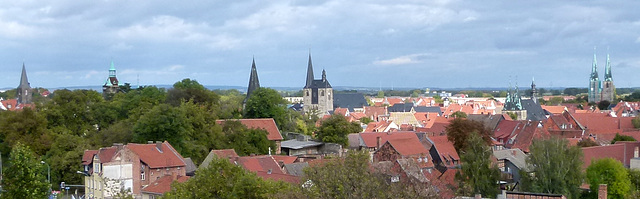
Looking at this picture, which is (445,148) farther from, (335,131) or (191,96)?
(191,96)

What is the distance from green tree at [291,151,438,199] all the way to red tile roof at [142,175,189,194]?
2105cm

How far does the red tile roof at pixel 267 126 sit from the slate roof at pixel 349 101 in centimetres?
10596

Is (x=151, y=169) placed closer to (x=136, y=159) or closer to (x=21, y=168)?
(x=136, y=159)

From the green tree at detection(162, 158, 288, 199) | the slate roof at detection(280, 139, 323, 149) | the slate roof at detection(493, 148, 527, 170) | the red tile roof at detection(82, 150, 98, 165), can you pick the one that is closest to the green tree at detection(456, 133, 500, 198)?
the slate roof at detection(493, 148, 527, 170)

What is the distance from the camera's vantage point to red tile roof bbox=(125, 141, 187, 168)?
4663 centimetres

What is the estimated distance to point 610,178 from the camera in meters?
44.5

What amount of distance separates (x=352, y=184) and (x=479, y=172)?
21.2 metres

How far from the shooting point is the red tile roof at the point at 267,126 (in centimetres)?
6481

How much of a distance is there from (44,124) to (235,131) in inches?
619

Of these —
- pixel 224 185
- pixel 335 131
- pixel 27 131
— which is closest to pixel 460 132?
pixel 335 131

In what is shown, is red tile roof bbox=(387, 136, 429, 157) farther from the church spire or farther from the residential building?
the church spire

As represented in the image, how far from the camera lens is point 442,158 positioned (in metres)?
56.0

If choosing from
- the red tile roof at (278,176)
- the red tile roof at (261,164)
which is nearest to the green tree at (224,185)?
the red tile roof at (278,176)

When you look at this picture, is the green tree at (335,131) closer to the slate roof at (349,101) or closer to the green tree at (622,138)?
the green tree at (622,138)
